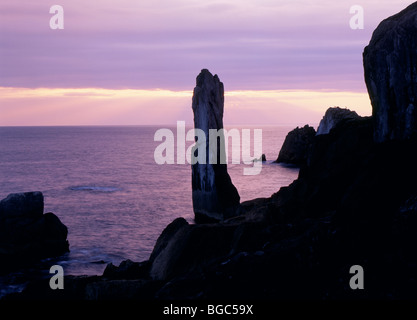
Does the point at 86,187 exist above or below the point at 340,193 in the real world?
below

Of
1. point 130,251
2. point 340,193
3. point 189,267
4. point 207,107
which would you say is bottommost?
point 130,251

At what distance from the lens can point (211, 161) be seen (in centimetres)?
4269

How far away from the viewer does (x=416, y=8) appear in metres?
18.0

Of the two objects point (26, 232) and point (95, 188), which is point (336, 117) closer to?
point (26, 232)

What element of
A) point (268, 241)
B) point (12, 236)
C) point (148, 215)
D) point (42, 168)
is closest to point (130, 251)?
point (12, 236)

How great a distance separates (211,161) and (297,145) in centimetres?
5275

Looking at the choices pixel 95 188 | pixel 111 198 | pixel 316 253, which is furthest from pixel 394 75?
pixel 95 188

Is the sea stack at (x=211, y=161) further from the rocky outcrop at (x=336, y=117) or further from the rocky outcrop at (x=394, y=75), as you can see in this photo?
the rocky outcrop at (x=394, y=75)

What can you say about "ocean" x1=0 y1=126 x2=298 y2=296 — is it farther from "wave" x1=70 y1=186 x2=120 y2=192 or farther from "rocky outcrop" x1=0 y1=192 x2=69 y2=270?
"rocky outcrop" x1=0 y1=192 x2=69 y2=270

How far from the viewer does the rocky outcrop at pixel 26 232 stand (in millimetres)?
30562

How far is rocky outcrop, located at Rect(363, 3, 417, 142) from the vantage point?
1747 centimetres
